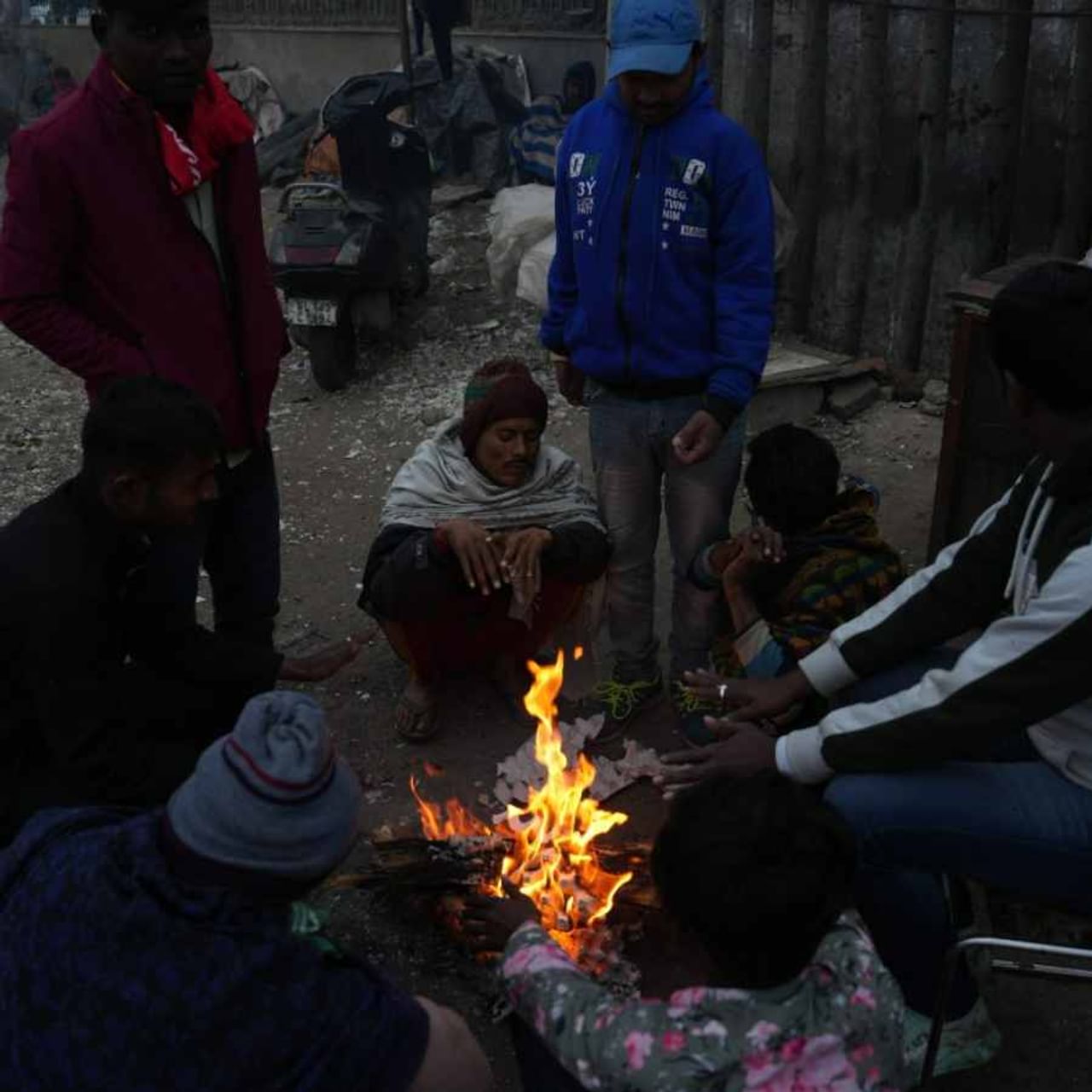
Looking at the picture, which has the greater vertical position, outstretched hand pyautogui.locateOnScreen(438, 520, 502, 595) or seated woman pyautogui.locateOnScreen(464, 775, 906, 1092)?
seated woman pyautogui.locateOnScreen(464, 775, 906, 1092)

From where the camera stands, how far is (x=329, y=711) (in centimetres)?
453

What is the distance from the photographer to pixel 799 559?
3.62 metres

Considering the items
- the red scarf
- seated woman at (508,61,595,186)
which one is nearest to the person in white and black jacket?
the red scarf

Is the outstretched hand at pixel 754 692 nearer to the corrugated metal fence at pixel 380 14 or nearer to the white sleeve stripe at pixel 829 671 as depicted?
the white sleeve stripe at pixel 829 671

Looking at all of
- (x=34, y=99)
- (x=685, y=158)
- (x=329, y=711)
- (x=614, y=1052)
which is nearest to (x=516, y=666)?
(x=329, y=711)

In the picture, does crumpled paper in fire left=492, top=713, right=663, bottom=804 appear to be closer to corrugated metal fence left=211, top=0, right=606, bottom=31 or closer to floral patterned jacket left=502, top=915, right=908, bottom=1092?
floral patterned jacket left=502, top=915, right=908, bottom=1092

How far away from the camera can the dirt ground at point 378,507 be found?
10.2ft

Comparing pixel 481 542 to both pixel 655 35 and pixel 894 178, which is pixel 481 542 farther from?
pixel 894 178

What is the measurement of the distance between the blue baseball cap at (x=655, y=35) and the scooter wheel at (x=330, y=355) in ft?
13.9

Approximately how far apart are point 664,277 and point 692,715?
140 centimetres

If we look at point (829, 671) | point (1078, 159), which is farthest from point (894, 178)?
point (829, 671)

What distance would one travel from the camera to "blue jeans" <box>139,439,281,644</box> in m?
3.87

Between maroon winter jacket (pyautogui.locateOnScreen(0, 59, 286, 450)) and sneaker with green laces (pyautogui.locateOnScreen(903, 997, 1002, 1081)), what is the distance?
2.43 metres

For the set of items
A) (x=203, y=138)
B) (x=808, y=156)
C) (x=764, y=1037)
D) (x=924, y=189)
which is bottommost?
(x=764, y=1037)
